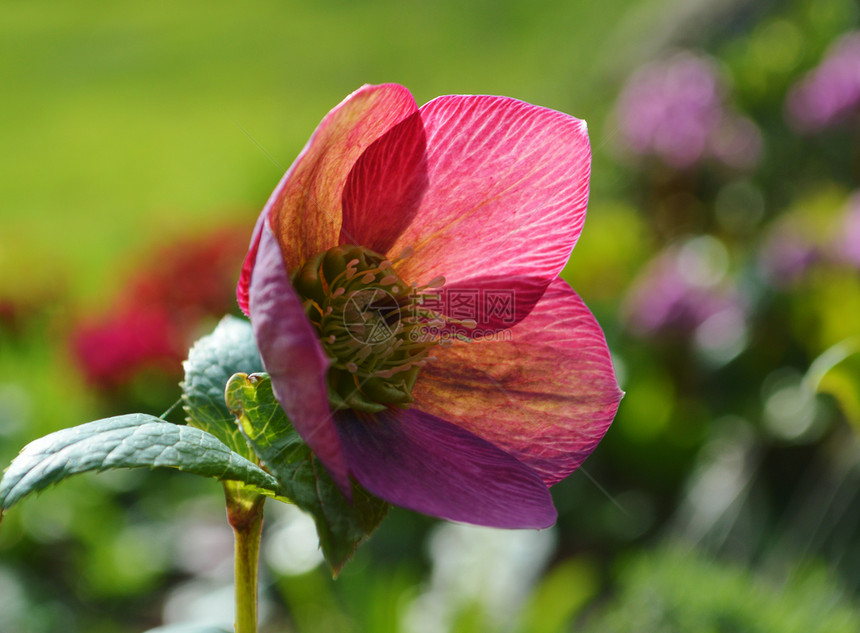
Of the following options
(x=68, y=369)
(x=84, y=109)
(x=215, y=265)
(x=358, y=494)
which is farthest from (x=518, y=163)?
(x=84, y=109)

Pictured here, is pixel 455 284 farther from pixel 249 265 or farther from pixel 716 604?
pixel 716 604

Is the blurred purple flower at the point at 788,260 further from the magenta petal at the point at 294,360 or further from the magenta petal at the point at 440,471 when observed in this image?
the magenta petal at the point at 294,360

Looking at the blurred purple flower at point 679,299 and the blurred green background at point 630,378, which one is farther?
the blurred purple flower at point 679,299

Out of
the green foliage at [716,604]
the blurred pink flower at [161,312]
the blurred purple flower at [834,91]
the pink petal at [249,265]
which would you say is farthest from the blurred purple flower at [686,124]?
the pink petal at [249,265]

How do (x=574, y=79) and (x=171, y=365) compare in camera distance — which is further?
(x=574, y=79)

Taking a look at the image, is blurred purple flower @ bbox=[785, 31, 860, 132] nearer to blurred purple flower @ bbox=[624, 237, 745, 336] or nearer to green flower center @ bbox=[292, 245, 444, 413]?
blurred purple flower @ bbox=[624, 237, 745, 336]

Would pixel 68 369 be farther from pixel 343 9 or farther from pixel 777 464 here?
pixel 343 9
